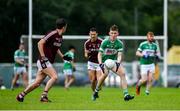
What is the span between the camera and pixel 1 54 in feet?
192

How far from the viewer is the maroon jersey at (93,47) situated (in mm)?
27422

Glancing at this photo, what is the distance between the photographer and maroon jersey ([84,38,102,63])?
27.4 metres

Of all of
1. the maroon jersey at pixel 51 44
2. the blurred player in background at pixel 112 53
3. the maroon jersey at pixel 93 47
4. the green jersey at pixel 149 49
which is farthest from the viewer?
the green jersey at pixel 149 49

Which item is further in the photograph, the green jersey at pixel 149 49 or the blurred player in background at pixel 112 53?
the green jersey at pixel 149 49

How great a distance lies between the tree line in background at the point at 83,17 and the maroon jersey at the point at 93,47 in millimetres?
30256

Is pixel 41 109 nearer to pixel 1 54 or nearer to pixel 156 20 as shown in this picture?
pixel 1 54

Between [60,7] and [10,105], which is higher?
[60,7]

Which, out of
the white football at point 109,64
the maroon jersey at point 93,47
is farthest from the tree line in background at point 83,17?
the white football at point 109,64

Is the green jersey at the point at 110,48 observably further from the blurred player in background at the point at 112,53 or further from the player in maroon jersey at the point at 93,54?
the player in maroon jersey at the point at 93,54

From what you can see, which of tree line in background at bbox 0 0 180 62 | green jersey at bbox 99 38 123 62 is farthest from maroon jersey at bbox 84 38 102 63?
tree line in background at bbox 0 0 180 62

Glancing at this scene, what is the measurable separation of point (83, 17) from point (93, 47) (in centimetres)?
4353

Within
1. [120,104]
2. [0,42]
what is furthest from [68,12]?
[120,104]

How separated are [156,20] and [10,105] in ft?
223

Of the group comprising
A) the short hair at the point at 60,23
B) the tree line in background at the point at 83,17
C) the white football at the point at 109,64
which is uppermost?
the tree line in background at the point at 83,17
